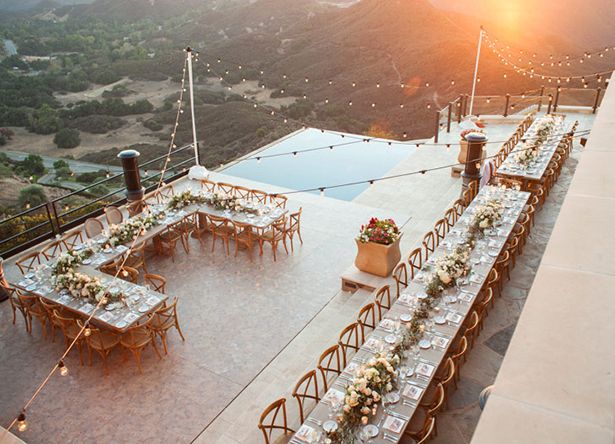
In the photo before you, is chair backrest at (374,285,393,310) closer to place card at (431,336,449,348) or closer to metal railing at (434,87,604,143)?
place card at (431,336,449,348)

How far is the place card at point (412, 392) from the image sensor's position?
568cm

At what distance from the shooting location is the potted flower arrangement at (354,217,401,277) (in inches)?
365

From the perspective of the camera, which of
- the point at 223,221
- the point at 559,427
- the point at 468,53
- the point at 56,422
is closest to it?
the point at 559,427

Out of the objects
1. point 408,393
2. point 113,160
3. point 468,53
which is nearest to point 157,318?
point 408,393

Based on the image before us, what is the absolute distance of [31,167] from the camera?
41125 mm

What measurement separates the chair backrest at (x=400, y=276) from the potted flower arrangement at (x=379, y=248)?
0.91 feet

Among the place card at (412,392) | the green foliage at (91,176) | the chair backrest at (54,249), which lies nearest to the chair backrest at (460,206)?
the place card at (412,392)

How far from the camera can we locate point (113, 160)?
44.0m

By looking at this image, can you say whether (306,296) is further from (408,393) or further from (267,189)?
(267,189)

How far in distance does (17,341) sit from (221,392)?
3.78 metres

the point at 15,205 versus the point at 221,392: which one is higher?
the point at 221,392

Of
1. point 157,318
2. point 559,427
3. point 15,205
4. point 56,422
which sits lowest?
point 15,205

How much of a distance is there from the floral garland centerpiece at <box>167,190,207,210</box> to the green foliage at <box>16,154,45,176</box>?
34611mm

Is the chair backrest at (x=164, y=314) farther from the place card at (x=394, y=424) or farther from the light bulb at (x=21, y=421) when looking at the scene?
the place card at (x=394, y=424)
